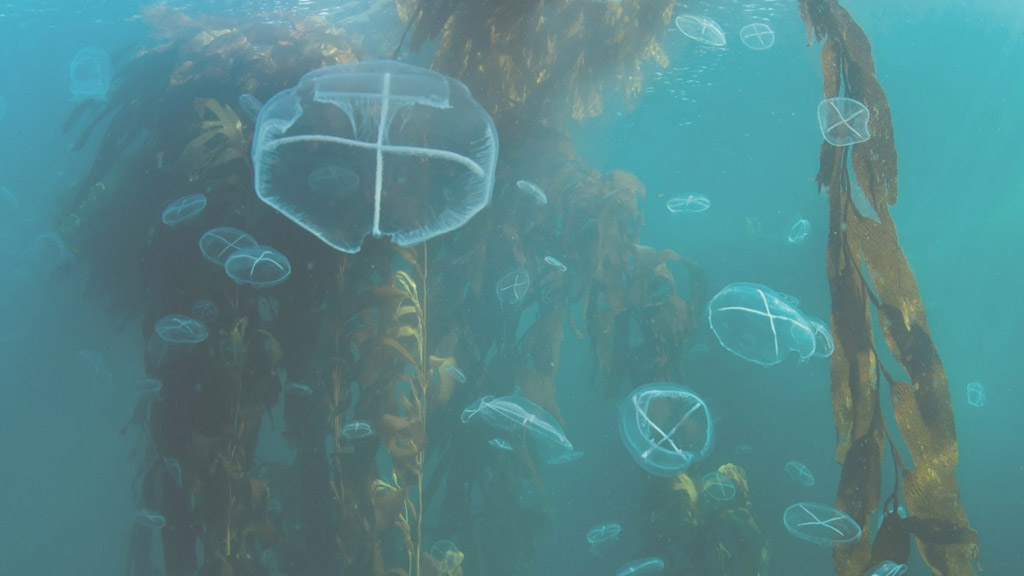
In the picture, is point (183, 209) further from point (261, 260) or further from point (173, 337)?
point (173, 337)

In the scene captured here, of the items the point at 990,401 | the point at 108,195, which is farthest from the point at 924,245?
the point at 108,195

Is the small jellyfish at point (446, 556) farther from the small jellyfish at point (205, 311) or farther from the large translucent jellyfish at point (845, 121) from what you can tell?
the large translucent jellyfish at point (845, 121)

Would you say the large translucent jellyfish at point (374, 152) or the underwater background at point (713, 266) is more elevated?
the large translucent jellyfish at point (374, 152)

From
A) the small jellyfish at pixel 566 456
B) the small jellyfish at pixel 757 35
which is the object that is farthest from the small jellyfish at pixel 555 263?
the small jellyfish at pixel 757 35

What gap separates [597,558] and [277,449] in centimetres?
801

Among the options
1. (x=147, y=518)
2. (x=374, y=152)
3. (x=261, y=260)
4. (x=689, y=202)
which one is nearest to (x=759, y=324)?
(x=374, y=152)

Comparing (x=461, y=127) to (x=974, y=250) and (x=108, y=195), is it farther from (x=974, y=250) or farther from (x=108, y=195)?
(x=974, y=250)

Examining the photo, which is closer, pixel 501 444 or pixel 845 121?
pixel 845 121

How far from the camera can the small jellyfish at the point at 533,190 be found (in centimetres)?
392

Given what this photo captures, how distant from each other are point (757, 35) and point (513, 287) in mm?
6880

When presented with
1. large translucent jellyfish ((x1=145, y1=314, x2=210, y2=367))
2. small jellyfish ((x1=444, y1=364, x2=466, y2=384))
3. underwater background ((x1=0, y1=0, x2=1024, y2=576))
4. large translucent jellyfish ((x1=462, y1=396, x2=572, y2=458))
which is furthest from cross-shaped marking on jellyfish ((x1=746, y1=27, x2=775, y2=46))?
large translucent jellyfish ((x1=145, y1=314, x2=210, y2=367))

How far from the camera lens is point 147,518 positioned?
13.5 ft

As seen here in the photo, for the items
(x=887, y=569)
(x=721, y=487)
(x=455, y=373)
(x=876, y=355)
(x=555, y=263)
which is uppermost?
(x=876, y=355)

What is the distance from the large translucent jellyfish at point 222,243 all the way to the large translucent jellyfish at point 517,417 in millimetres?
2012
